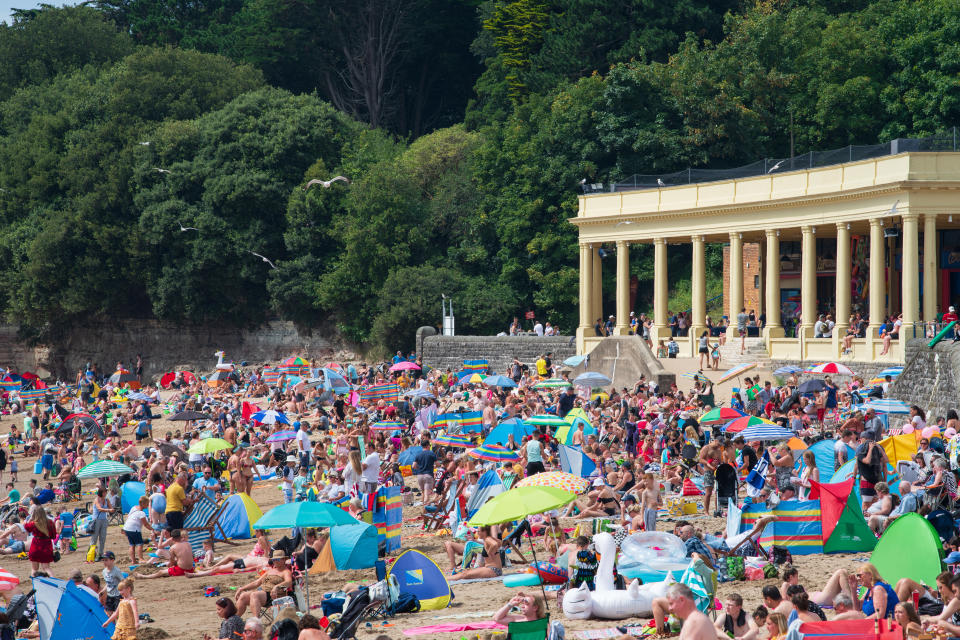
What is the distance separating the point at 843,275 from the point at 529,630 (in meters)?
25.6

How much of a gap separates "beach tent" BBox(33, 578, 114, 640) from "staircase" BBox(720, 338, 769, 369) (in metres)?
24.1

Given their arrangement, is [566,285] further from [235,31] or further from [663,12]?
[235,31]

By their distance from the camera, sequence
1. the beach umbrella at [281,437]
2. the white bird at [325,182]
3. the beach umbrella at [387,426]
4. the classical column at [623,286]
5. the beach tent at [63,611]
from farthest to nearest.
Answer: the white bird at [325,182] → the classical column at [623,286] → the beach umbrella at [281,437] → the beach umbrella at [387,426] → the beach tent at [63,611]

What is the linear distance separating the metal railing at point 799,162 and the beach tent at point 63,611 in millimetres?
25518

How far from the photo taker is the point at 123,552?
66.1 feet

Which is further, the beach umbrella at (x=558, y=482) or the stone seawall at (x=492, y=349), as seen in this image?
Result: the stone seawall at (x=492, y=349)

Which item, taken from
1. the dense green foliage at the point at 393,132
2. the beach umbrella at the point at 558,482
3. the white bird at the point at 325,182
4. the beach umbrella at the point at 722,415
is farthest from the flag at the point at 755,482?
the white bird at the point at 325,182

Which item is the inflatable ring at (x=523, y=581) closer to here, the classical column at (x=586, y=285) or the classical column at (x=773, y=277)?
the classical column at (x=773, y=277)

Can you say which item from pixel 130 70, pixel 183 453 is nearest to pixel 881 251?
pixel 183 453

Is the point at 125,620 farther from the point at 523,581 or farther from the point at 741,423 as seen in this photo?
the point at 741,423

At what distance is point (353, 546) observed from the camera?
1518 centimetres

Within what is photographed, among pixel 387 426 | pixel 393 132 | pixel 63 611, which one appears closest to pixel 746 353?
pixel 387 426

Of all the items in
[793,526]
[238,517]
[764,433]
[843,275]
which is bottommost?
[238,517]

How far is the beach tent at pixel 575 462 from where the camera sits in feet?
62.7
